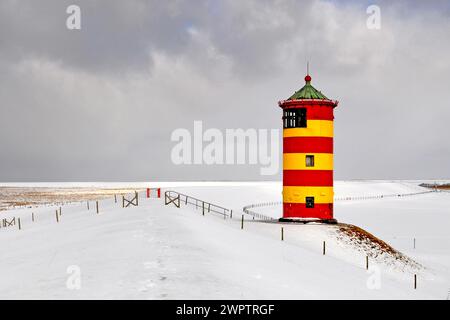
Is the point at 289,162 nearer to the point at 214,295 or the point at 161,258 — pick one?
the point at 161,258

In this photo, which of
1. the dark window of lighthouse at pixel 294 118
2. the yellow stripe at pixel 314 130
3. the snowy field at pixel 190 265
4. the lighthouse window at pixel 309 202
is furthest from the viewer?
the lighthouse window at pixel 309 202

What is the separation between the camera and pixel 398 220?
58.4 metres

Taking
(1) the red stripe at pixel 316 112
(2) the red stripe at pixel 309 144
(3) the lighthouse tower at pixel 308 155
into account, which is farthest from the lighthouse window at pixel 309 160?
(1) the red stripe at pixel 316 112

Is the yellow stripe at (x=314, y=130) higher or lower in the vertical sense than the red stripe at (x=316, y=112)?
lower

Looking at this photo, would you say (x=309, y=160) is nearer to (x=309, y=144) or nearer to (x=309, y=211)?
(x=309, y=144)

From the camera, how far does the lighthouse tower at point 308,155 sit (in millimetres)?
33844

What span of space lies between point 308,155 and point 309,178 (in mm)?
1754

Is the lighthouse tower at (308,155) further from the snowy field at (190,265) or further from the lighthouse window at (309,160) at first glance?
the snowy field at (190,265)

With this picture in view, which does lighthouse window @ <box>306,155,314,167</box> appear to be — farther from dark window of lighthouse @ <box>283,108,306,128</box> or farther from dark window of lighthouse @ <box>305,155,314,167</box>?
dark window of lighthouse @ <box>283,108,306,128</box>

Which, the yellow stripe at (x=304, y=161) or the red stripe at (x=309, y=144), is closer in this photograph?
the red stripe at (x=309, y=144)

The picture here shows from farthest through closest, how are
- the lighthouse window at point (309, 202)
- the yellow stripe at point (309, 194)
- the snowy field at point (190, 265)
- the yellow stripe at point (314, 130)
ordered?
1. the lighthouse window at point (309, 202)
2. the yellow stripe at point (309, 194)
3. the yellow stripe at point (314, 130)
4. the snowy field at point (190, 265)

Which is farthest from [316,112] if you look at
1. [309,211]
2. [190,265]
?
[190,265]

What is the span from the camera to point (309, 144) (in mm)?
33844
